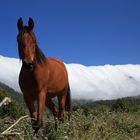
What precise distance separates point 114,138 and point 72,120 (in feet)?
4.06


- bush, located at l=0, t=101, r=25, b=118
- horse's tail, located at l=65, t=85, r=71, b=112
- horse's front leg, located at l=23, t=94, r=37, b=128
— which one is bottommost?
horse's front leg, located at l=23, t=94, r=37, b=128

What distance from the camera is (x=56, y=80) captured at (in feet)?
30.1

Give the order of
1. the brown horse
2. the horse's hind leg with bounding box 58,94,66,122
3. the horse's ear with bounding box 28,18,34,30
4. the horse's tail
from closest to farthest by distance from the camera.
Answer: the brown horse → the horse's ear with bounding box 28,18,34,30 → the horse's hind leg with bounding box 58,94,66,122 → the horse's tail

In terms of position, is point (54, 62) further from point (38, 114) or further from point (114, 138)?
point (114, 138)

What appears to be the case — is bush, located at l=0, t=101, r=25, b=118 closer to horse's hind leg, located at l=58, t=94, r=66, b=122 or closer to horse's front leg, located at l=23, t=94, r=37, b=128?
horse's hind leg, located at l=58, t=94, r=66, b=122

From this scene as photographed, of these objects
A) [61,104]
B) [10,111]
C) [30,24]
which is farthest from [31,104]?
[10,111]

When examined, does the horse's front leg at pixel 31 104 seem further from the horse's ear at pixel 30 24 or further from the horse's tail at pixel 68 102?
the horse's tail at pixel 68 102

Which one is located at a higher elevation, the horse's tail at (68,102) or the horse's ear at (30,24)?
the horse's ear at (30,24)

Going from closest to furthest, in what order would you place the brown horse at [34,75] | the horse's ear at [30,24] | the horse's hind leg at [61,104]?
A: the brown horse at [34,75], the horse's ear at [30,24], the horse's hind leg at [61,104]

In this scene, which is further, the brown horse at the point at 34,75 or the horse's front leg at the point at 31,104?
the horse's front leg at the point at 31,104

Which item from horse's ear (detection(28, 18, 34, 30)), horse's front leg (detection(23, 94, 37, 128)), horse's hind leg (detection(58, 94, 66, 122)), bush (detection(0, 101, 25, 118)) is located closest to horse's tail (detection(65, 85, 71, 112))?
horse's hind leg (detection(58, 94, 66, 122))

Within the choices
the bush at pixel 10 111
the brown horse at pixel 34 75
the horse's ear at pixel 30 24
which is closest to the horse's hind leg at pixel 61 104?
the brown horse at pixel 34 75

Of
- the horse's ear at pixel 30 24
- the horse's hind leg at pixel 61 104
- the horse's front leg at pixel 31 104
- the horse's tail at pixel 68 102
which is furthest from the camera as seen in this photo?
the horse's tail at pixel 68 102

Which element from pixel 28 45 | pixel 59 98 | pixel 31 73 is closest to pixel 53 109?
pixel 59 98
